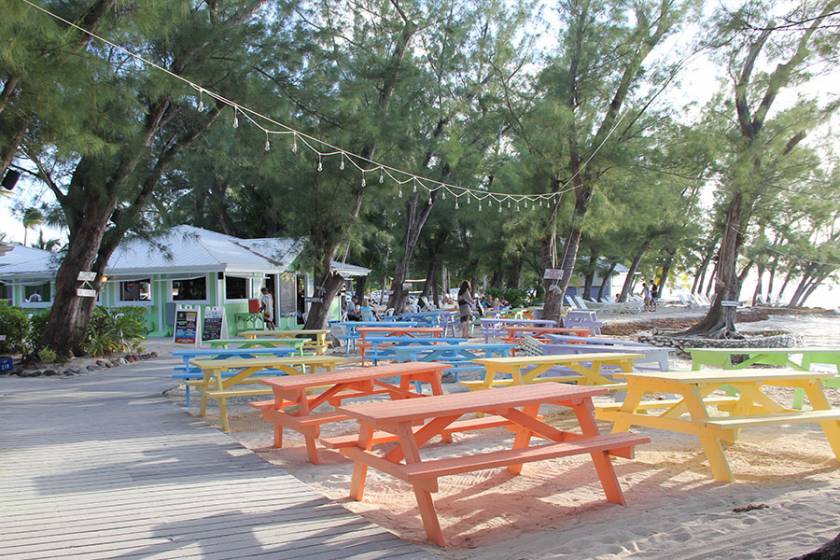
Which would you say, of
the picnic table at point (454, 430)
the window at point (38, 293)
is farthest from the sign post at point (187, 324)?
the window at point (38, 293)

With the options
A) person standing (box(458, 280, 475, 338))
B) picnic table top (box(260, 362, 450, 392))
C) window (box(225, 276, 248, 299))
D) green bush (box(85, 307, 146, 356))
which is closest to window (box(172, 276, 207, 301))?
window (box(225, 276, 248, 299))

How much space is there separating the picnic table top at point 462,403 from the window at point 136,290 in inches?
680

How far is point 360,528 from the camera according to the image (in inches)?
140

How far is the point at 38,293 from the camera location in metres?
21.7

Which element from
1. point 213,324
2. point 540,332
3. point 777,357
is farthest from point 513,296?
point 777,357

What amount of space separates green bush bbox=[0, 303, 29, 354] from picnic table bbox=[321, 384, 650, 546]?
1140cm

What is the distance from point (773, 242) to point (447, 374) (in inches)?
783

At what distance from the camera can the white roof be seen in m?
18.3

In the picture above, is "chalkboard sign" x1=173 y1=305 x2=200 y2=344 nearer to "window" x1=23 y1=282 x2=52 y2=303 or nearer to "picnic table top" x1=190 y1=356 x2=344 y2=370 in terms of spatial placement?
"picnic table top" x1=190 y1=356 x2=344 y2=370

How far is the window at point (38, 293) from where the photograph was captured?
843 inches

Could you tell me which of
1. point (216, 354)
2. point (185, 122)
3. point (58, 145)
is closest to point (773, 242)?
point (185, 122)

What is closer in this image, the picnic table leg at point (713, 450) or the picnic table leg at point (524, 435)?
the picnic table leg at point (713, 450)

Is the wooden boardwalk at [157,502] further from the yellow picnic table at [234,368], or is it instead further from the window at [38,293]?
the window at [38,293]

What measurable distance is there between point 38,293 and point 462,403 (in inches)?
846
